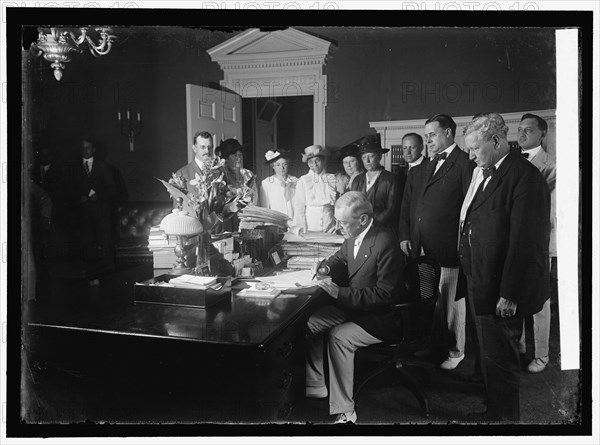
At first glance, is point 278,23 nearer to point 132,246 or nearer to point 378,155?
point 378,155

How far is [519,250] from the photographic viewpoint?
3008 mm

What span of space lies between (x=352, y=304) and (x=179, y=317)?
100cm

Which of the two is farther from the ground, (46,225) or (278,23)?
(278,23)

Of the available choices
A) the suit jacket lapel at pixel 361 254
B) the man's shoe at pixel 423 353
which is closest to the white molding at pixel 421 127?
the suit jacket lapel at pixel 361 254

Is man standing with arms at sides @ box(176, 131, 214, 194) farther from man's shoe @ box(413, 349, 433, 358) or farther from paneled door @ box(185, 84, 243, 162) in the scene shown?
man's shoe @ box(413, 349, 433, 358)

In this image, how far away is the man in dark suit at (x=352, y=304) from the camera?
3.01 meters

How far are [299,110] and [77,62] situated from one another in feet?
4.64

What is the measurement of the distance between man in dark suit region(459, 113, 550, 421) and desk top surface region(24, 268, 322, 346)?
3.18 ft

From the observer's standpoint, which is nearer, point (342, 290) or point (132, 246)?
point (342, 290)

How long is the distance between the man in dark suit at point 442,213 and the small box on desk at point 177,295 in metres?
1.16

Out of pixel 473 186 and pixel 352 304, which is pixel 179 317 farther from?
pixel 473 186

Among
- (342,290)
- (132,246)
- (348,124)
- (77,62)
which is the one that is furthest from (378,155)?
(77,62)

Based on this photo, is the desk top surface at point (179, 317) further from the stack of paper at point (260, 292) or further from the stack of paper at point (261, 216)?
the stack of paper at point (261, 216)

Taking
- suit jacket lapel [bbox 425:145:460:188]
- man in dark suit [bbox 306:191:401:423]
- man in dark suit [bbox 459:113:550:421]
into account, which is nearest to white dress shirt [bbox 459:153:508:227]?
Result: man in dark suit [bbox 459:113:550:421]
